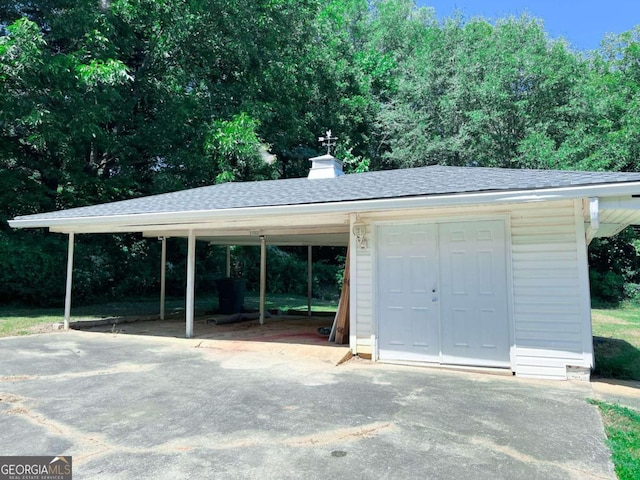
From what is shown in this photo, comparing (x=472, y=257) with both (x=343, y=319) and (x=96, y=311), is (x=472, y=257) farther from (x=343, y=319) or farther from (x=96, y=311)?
(x=96, y=311)

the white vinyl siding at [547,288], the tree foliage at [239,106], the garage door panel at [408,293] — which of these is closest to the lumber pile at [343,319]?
the garage door panel at [408,293]

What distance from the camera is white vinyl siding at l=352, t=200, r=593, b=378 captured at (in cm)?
550

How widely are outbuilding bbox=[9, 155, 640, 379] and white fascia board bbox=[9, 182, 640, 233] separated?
0.02m

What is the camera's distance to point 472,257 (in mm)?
6113

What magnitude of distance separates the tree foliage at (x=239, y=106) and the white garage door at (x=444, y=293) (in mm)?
9278

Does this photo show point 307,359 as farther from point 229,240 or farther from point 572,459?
point 229,240

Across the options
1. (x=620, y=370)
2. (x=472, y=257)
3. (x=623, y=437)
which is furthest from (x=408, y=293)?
(x=623, y=437)

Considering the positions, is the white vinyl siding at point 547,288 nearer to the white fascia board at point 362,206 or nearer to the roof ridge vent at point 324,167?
the white fascia board at point 362,206

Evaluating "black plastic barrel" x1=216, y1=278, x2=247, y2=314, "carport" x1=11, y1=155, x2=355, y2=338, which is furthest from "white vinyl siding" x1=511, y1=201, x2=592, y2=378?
"black plastic barrel" x1=216, y1=278, x2=247, y2=314

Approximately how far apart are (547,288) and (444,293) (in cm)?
131

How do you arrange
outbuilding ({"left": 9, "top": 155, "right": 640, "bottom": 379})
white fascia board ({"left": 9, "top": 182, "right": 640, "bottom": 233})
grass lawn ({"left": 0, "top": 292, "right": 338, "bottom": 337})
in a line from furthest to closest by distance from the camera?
grass lawn ({"left": 0, "top": 292, "right": 338, "bottom": 337}), outbuilding ({"left": 9, "top": 155, "right": 640, "bottom": 379}), white fascia board ({"left": 9, "top": 182, "right": 640, "bottom": 233})

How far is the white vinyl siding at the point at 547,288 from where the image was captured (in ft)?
18.0

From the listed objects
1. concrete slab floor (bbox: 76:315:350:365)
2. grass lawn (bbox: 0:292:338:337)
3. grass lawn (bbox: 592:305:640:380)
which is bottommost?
grass lawn (bbox: 592:305:640:380)

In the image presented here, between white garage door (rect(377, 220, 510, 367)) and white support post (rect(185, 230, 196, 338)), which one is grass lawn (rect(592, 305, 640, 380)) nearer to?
white garage door (rect(377, 220, 510, 367))
